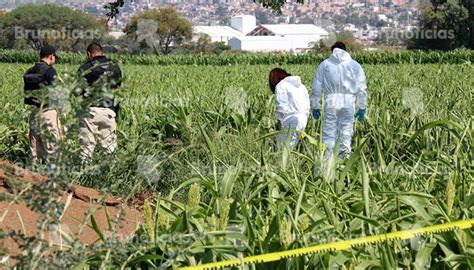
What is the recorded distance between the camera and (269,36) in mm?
169625

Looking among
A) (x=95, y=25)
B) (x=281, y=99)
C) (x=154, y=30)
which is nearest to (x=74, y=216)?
(x=281, y=99)

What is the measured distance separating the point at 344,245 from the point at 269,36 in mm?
167124

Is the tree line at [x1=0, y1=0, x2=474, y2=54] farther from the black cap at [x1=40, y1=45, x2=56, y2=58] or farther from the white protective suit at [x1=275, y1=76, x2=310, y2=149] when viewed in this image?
the black cap at [x1=40, y1=45, x2=56, y2=58]

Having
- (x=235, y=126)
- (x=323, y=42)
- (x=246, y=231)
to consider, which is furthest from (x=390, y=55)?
(x=246, y=231)

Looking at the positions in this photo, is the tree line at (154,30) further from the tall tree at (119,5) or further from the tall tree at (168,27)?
the tall tree at (119,5)

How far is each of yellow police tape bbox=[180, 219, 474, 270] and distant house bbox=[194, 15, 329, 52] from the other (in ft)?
447

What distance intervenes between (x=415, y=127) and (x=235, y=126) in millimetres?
2222

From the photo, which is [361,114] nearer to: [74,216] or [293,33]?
[74,216]

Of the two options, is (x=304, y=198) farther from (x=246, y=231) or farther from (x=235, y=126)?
(x=235, y=126)

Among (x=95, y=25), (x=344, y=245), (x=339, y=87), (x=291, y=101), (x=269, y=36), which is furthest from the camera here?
(x=269, y=36)

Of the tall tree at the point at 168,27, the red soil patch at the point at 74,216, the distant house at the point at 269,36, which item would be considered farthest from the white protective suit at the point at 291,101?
the distant house at the point at 269,36

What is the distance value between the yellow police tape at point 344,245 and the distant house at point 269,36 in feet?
447

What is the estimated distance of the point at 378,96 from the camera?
40.7 ft

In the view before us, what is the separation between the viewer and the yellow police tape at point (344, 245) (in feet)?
11.6
